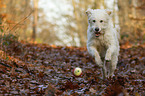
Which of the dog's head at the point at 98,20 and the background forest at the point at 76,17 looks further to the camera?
the background forest at the point at 76,17

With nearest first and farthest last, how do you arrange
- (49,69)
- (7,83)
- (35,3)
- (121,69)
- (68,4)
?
(7,83), (49,69), (121,69), (35,3), (68,4)

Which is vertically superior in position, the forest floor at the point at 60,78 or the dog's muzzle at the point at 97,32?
the dog's muzzle at the point at 97,32

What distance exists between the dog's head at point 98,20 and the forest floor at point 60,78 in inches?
49.8

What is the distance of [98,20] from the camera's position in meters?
4.97

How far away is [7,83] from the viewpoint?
4168 mm

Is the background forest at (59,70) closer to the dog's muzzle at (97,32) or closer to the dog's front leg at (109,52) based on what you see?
the dog's front leg at (109,52)

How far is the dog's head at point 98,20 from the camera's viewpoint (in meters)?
4.94

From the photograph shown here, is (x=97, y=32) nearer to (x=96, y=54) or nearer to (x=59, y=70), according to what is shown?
(x=96, y=54)

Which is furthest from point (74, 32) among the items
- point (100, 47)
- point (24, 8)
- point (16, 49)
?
point (100, 47)

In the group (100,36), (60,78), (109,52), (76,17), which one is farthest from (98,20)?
(76,17)

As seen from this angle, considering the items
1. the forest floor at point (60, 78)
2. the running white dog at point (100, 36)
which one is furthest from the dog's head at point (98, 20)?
the forest floor at point (60, 78)

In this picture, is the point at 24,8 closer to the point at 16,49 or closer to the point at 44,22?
the point at 44,22

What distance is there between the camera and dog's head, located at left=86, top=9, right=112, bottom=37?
494 cm

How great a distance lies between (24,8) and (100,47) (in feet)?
61.4
